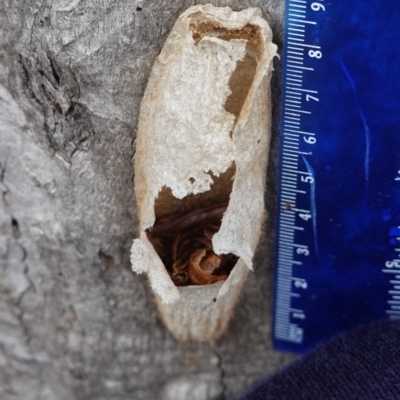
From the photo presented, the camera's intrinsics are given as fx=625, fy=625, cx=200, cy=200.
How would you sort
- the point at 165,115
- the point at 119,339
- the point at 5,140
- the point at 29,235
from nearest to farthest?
the point at 165,115, the point at 5,140, the point at 29,235, the point at 119,339

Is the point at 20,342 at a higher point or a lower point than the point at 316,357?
lower

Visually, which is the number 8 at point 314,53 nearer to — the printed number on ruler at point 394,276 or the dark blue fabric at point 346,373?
the printed number on ruler at point 394,276

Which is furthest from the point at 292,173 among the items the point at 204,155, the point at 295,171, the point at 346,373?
the point at 346,373

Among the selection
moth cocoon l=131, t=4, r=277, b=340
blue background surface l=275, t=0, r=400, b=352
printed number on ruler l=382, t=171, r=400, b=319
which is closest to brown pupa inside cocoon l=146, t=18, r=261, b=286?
moth cocoon l=131, t=4, r=277, b=340

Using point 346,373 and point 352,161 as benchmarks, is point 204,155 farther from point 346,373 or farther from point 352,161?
point 346,373

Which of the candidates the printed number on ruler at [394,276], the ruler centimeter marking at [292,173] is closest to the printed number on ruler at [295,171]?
the ruler centimeter marking at [292,173]

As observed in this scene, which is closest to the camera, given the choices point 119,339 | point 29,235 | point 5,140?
point 5,140

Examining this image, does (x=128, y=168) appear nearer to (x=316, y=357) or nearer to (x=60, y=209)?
(x=60, y=209)

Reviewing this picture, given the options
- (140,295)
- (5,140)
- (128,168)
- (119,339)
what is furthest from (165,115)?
(119,339)
